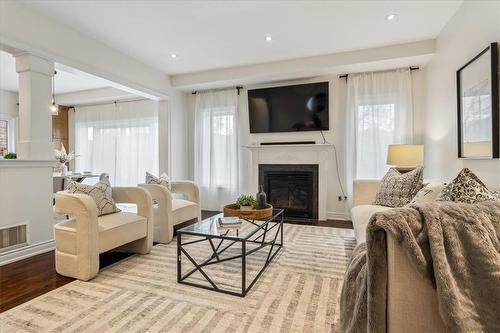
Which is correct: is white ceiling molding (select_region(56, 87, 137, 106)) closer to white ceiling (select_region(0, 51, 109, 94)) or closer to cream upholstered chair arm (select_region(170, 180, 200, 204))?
white ceiling (select_region(0, 51, 109, 94))

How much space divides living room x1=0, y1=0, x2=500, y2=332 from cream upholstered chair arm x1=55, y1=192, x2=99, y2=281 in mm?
12

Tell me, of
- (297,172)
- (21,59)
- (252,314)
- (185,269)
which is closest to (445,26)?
(297,172)

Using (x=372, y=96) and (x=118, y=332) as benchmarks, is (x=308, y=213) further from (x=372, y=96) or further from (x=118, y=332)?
(x=118, y=332)

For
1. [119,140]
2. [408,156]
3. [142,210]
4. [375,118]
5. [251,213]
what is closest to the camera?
[251,213]

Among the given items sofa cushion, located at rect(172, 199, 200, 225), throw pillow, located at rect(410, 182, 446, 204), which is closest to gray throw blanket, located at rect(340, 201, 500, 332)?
throw pillow, located at rect(410, 182, 446, 204)

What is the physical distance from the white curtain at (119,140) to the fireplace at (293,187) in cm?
255

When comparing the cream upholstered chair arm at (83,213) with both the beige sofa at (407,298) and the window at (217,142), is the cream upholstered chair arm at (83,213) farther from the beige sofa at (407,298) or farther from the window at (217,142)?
the window at (217,142)

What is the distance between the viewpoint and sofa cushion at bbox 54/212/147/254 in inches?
87.0

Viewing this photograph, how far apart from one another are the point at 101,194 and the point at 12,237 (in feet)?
3.25

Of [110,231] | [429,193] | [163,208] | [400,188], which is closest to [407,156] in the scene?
[400,188]

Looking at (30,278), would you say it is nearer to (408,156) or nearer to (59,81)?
(408,156)

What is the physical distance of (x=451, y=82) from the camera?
2904mm

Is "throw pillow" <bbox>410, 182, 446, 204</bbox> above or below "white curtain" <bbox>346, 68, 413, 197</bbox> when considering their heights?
below

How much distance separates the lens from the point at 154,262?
2521mm
